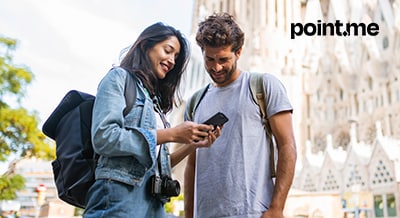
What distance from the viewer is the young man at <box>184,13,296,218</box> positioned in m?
1.85

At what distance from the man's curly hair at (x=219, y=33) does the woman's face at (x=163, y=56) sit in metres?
0.16

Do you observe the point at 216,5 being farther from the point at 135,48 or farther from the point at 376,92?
the point at 135,48

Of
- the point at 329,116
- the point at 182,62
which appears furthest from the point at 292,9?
the point at 182,62

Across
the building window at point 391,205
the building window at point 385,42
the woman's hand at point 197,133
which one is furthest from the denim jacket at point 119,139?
the building window at point 385,42

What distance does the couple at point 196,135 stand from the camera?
60.5 inches

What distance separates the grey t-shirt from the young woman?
0.78 ft

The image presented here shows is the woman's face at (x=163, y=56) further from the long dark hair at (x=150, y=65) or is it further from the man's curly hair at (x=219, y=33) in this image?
the man's curly hair at (x=219, y=33)

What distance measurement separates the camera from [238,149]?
6.32 feet

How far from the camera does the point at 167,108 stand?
6.63 ft

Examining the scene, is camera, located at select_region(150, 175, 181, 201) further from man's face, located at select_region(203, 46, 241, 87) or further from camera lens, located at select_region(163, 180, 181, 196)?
man's face, located at select_region(203, 46, 241, 87)

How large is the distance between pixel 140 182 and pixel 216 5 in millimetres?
32757

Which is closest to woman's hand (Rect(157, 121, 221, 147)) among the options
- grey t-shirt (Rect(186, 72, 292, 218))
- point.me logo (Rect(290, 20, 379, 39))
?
grey t-shirt (Rect(186, 72, 292, 218))

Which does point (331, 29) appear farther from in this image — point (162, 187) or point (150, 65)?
point (162, 187)

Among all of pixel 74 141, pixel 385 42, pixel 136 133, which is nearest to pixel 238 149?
pixel 136 133
